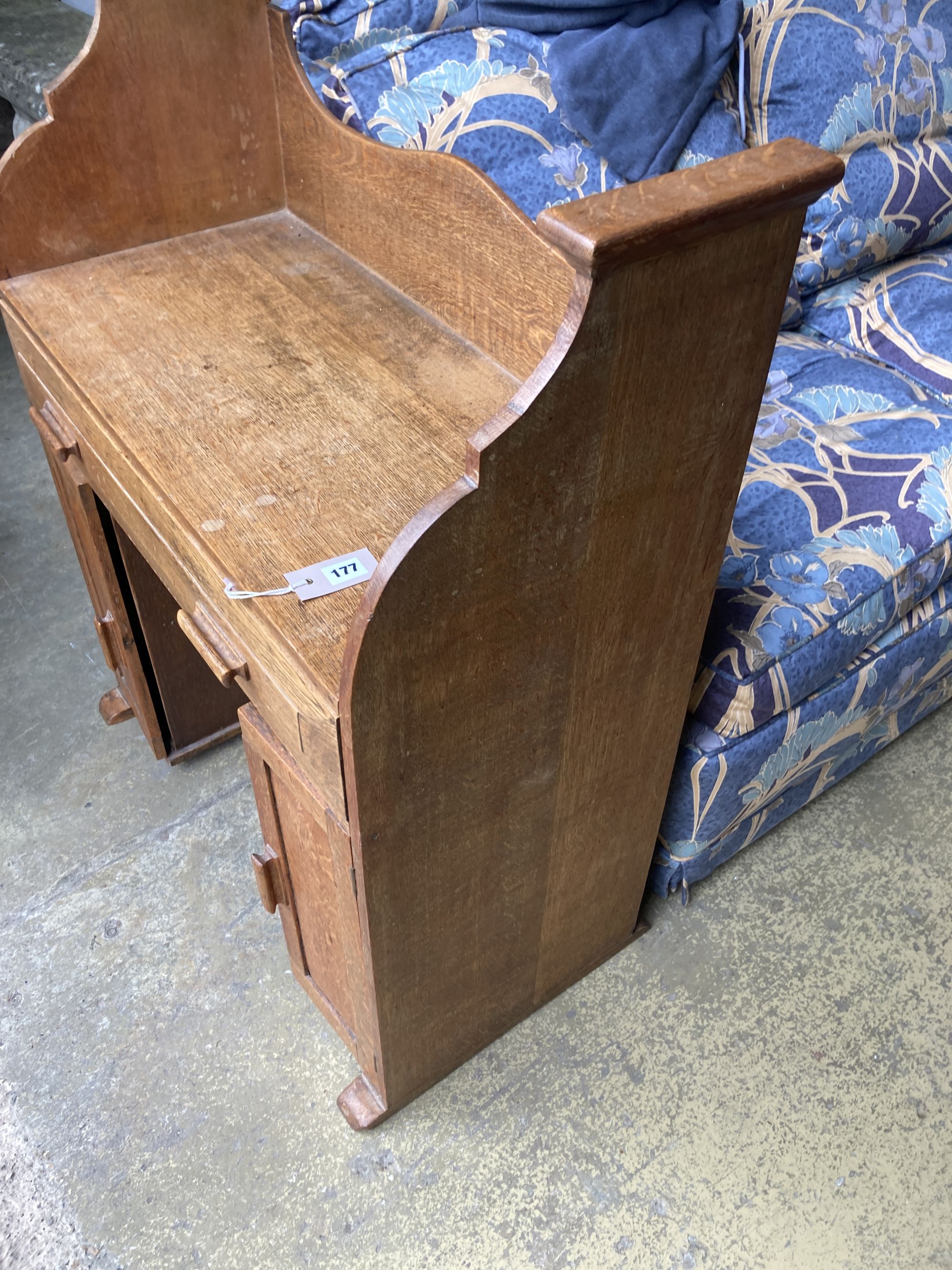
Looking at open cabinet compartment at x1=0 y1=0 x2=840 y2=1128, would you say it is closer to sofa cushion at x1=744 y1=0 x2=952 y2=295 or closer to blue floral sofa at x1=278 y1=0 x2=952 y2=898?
blue floral sofa at x1=278 y1=0 x2=952 y2=898

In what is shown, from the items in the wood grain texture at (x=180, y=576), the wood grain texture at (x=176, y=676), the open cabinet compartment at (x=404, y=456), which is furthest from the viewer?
the wood grain texture at (x=176, y=676)

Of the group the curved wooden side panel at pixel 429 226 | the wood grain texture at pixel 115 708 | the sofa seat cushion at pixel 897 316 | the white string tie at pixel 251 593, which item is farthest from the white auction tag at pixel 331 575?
the sofa seat cushion at pixel 897 316

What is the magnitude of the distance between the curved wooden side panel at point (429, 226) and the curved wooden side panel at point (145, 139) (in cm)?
5

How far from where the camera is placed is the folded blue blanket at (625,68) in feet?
4.47

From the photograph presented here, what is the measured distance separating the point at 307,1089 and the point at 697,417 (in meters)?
0.92

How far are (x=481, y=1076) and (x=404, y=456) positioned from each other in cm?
76

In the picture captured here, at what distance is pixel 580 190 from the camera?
4.51ft

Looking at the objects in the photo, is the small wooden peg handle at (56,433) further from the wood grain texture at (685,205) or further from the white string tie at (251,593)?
the wood grain texture at (685,205)

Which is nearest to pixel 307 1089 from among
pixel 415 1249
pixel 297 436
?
pixel 415 1249

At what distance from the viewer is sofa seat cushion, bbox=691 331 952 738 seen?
1134 mm

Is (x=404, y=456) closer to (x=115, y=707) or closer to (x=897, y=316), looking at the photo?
(x=115, y=707)

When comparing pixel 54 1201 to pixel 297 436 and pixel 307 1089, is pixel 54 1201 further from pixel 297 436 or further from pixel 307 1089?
pixel 297 436

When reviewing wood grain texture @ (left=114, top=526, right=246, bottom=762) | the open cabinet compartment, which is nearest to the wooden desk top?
the open cabinet compartment

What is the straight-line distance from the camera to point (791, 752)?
4.10 ft
